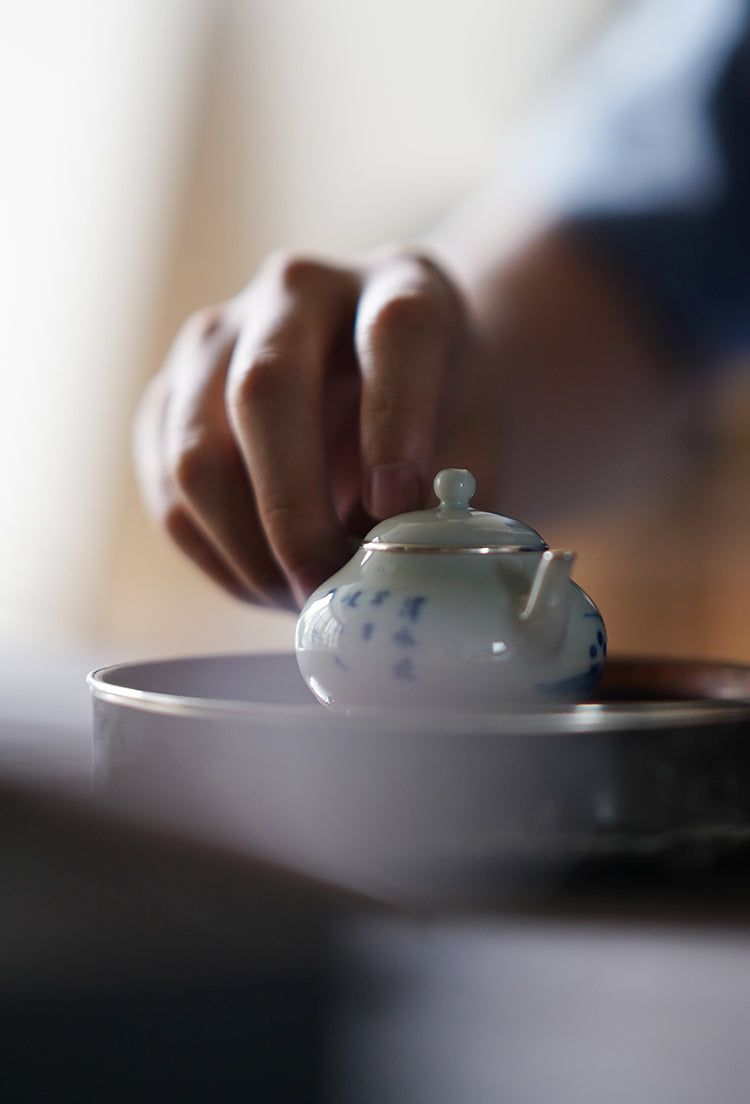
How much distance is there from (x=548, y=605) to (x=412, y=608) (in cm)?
4

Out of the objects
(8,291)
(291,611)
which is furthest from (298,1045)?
(8,291)

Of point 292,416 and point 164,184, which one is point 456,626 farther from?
point 164,184

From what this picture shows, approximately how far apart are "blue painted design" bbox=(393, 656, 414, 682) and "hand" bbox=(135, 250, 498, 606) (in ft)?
0.44

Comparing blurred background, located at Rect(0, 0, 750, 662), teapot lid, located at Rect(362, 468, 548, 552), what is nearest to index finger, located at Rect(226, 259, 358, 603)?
teapot lid, located at Rect(362, 468, 548, 552)

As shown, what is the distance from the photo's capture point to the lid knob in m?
0.37

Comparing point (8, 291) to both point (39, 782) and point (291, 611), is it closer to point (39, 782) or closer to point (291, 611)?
point (291, 611)

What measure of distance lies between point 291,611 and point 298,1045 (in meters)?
0.39

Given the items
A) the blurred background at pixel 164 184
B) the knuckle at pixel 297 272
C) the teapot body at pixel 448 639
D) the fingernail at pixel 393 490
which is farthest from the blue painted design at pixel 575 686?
the blurred background at pixel 164 184

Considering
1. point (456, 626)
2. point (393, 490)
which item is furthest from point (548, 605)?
point (393, 490)

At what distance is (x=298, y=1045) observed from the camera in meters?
0.21

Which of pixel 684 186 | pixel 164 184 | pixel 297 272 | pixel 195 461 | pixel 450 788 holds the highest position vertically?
pixel 164 184

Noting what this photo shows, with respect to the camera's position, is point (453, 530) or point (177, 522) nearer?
point (453, 530)

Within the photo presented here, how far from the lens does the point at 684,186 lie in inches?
35.0

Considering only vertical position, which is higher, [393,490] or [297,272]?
[297,272]
